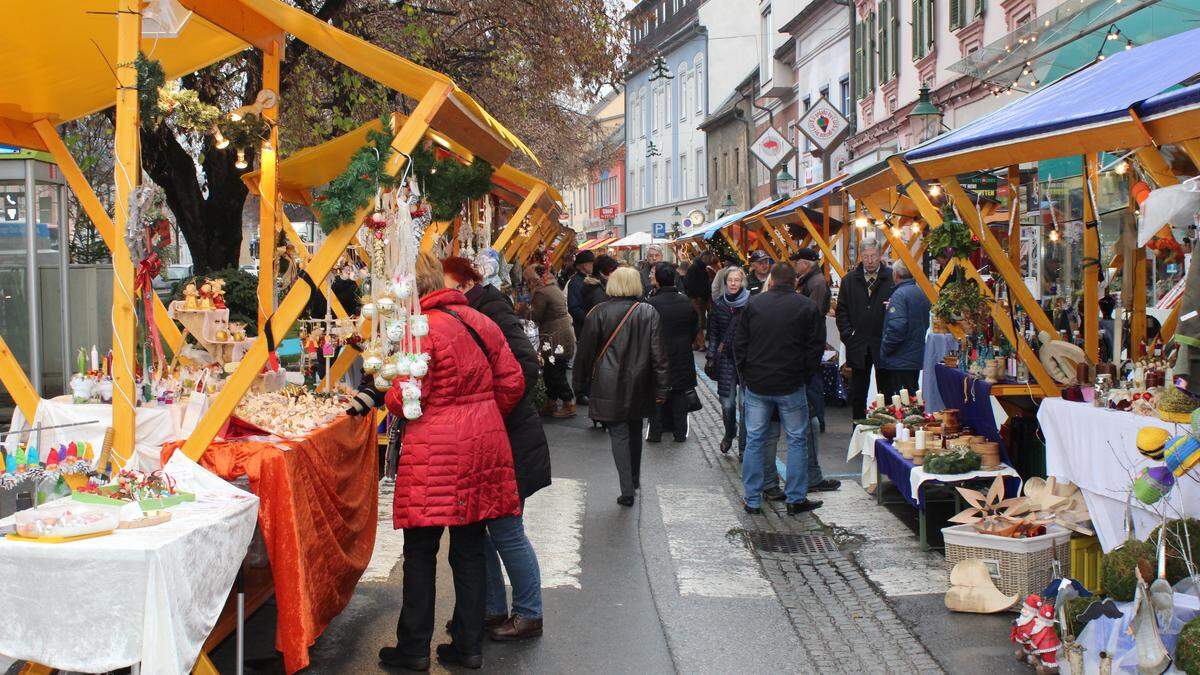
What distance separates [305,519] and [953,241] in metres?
5.25

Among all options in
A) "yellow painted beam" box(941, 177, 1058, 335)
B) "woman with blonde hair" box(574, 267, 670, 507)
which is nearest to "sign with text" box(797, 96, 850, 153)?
"woman with blonde hair" box(574, 267, 670, 507)

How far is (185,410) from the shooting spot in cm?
580

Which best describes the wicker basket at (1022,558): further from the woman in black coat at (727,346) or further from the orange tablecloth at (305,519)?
the woman in black coat at (727,346)

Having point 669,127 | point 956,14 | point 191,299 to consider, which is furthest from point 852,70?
point 669,127

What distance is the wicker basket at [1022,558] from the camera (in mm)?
6516

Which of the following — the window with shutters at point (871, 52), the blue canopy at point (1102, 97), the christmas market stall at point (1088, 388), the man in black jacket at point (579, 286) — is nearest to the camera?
the christmas market stall at point (1088, 388)

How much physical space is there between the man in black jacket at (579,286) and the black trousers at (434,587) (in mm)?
10577

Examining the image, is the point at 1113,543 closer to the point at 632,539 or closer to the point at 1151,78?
the point at 1151,78

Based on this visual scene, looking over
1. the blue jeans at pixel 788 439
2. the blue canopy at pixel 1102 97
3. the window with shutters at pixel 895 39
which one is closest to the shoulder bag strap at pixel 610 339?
the blue jeans at pixel 788 439

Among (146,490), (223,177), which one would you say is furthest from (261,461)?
(223,177)

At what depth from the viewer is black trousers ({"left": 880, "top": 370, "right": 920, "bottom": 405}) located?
11984 mm

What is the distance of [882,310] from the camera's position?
12.8 metres

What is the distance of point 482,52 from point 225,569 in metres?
13.5

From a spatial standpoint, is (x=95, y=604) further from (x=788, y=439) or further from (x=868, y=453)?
(x=868, y=453)
